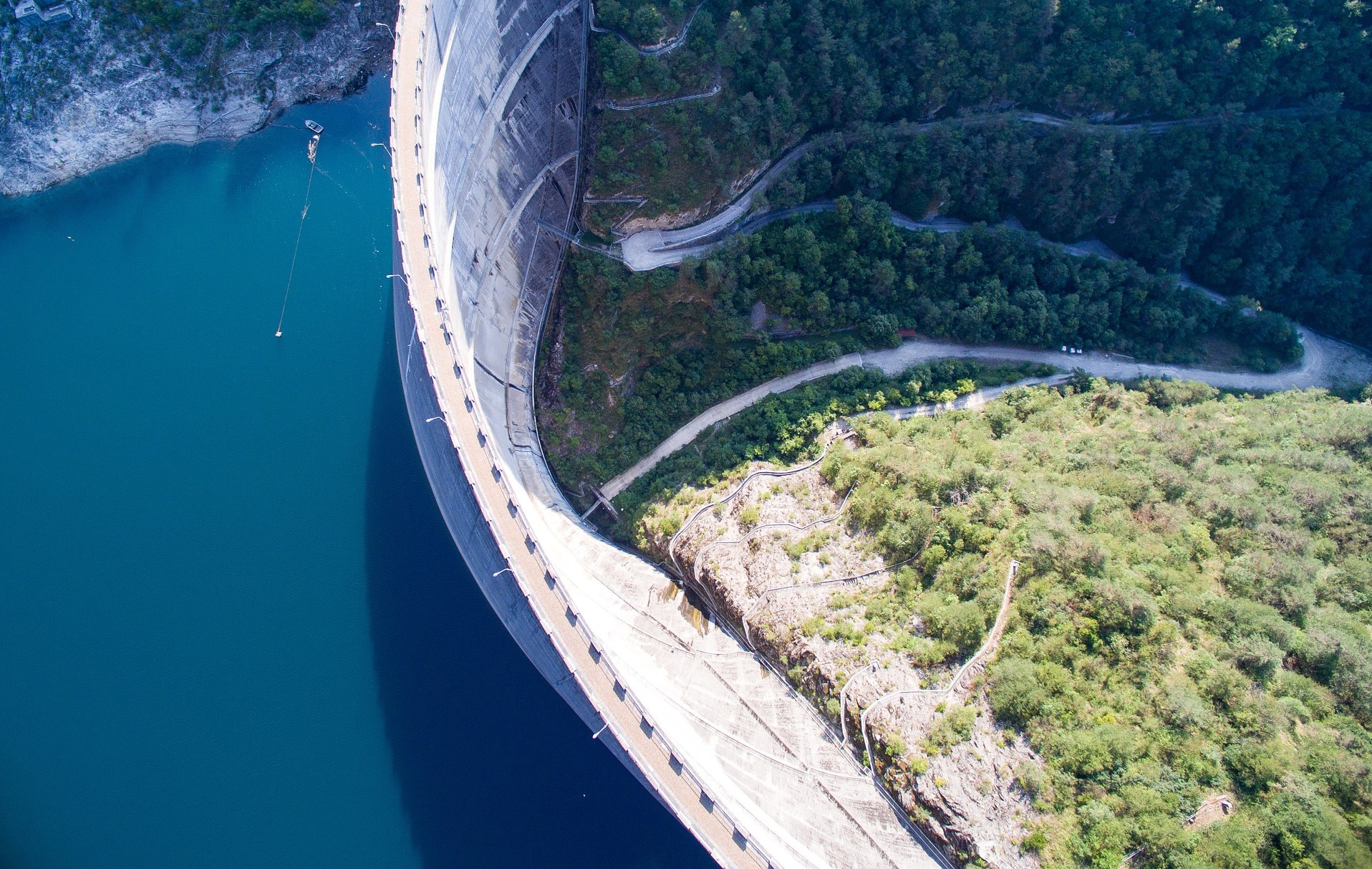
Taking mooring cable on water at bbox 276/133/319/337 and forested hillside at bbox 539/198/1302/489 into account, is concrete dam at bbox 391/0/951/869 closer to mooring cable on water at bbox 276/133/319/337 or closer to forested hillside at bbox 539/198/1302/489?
forested hillside at bbox 539/198/1302/489

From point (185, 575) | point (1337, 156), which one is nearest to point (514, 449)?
point (185, 575)

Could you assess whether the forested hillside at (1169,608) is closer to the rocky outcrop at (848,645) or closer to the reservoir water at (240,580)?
the rocky outcrop at (848,645)

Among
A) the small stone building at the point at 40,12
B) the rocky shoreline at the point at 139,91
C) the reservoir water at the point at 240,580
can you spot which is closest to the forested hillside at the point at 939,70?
the reservoir water at the point at 240,580

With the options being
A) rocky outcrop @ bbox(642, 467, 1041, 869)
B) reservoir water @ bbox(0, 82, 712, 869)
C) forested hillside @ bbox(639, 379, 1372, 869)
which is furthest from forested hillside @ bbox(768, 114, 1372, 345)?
reservoir water @ bbox(0, 82, 712, 869)

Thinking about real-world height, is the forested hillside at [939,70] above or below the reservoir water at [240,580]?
above

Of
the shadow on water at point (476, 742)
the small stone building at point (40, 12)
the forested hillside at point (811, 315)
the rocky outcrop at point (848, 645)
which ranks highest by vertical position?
the small stone building at point (40, 12)

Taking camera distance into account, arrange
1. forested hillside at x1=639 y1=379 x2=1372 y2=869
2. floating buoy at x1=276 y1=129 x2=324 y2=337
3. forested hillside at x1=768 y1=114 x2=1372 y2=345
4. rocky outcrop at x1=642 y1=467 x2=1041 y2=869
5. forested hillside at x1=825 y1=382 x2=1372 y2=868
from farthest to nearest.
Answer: floating buoy at x1=276 y1=129 x2=324 y2=337
forested hillside at x1=768 y1=114 x2=1372 y2=345
rocky outcrop at x1=642 y1=467 x2=1041 y2=869
forested hillside at x1=639 y1=379 x2=1372 y2=869
forested hillside at x1=825 y1=382 x2=1372 y2=868
